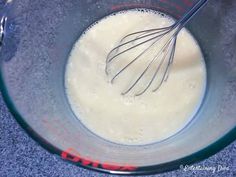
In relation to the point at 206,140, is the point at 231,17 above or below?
above

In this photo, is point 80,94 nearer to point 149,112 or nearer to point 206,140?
point 149,112

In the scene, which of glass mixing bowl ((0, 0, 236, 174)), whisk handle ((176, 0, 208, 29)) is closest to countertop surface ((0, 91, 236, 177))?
glass mixing bowl ((0, 0, 236, 174))

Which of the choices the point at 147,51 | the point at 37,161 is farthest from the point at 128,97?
the point at 37,161

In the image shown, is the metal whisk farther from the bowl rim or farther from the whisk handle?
the bowl rim

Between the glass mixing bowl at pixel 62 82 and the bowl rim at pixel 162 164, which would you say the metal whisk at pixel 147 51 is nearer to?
the glass mixing bowl at pixel 62 82

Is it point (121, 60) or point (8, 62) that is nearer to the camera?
point (8, 62)

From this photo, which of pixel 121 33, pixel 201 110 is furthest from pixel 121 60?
pixel 201 110
